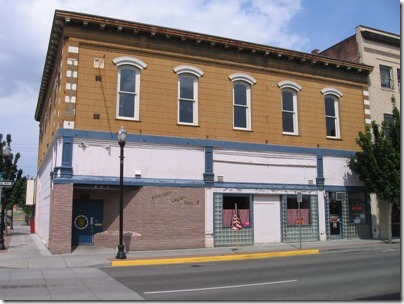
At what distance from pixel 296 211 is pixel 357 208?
4.02 meters

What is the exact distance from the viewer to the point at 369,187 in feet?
72.1

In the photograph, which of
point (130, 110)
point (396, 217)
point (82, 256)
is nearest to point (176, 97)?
point (130, 110)

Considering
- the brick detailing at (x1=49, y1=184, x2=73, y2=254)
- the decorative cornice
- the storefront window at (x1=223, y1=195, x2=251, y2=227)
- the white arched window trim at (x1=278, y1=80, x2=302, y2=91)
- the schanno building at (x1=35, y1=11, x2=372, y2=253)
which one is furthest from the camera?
the white arched window trim at (x1=278, y1=80, x2=302, y2=91)

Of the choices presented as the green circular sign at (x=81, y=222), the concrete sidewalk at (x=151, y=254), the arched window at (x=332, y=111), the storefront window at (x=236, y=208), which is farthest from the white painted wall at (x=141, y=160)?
the arched window at (x=332, y=111)

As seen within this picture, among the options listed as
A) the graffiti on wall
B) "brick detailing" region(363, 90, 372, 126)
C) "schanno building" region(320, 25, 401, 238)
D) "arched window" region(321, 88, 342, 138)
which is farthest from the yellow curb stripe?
"brick detailing" region(363, 90, 372, 126)

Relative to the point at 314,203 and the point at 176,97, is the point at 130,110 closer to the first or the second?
the point at 176,97

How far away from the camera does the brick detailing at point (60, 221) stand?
1672cm

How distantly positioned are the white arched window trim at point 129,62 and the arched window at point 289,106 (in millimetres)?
7227

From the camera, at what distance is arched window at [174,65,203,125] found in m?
20.0

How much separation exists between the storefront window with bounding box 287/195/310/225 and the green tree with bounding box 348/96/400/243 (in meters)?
3.27

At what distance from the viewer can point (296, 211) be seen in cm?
2145

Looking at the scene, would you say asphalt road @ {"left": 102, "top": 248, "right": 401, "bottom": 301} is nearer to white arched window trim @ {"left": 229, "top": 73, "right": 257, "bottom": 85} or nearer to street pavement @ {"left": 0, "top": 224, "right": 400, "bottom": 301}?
A: street pavement @ {"left": 0, "top": 224, "right": 400, "bottom": 301}

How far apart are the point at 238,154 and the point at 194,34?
598cm

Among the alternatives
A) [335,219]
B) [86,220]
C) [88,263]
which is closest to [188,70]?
[86,220]
